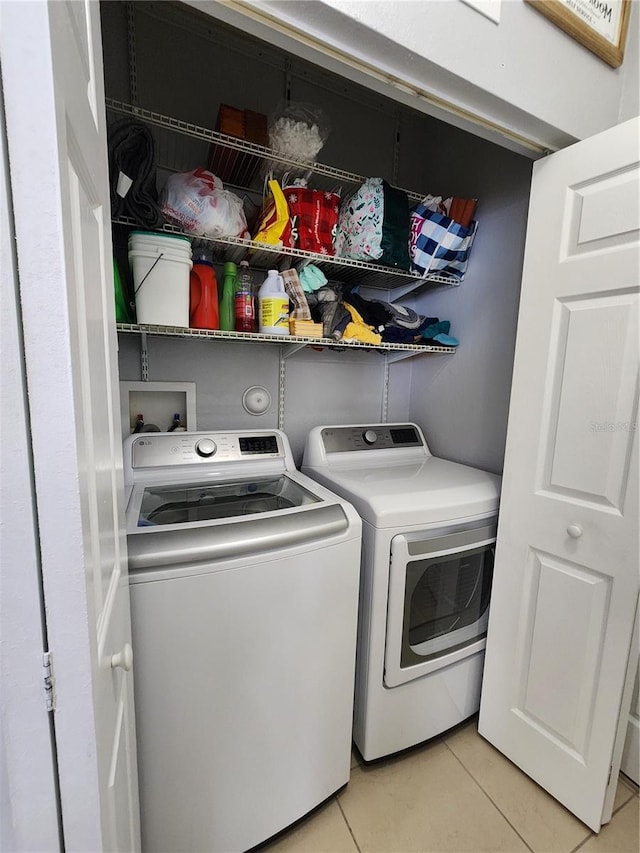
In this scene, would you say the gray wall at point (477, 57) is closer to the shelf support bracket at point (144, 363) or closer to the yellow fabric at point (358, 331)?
the yellow fabric at point (358, 331)

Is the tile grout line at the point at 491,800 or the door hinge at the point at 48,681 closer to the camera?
the door hinge at the point at 48,681

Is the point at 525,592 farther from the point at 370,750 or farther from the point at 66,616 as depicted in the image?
the point at 66,616

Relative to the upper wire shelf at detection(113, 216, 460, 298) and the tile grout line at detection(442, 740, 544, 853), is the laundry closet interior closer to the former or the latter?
the upper wire shelf at detection(113, 216, 460, 298)

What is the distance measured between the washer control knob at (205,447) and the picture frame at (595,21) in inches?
65.0

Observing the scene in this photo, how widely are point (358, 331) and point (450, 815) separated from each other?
5.99 feet

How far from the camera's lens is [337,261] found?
5.09 ft

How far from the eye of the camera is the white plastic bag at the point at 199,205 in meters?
1.25

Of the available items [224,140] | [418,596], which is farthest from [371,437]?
[224,140]

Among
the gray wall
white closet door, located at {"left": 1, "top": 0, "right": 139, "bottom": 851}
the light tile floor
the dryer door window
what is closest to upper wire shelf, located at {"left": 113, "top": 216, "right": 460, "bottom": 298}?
the gray wall

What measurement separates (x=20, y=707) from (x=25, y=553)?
0.60 feet

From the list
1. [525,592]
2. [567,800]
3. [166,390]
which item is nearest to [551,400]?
[525,592]

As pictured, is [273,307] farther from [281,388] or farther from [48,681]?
[48,681]

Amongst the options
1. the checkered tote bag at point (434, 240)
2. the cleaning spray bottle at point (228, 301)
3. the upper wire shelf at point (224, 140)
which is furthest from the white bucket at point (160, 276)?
the checkered tote bag at point (434, 240)

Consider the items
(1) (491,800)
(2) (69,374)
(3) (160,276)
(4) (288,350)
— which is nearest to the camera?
(2) (69,374)
